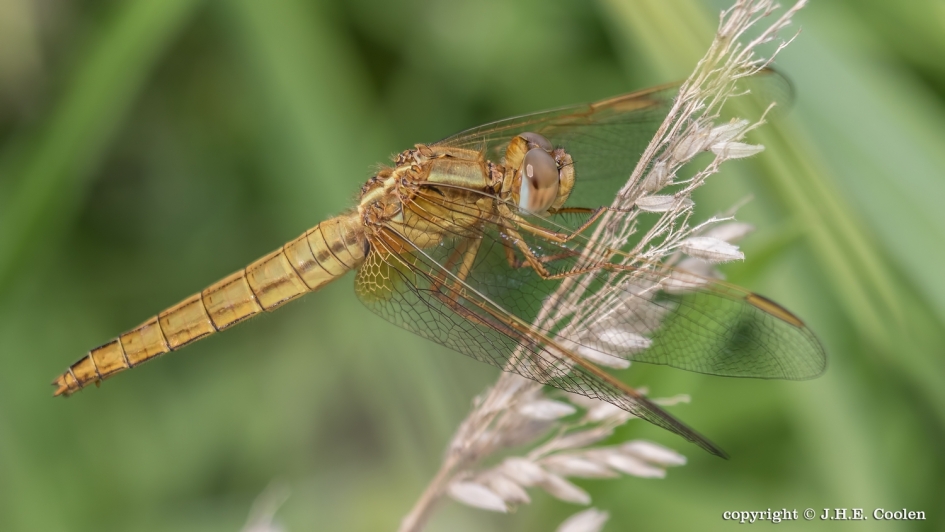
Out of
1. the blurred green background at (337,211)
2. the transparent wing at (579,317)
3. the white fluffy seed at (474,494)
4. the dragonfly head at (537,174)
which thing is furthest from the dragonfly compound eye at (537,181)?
the white fluffy seed at (474,494)

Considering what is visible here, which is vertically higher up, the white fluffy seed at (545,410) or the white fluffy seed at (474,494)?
the white fluffy seed at (545,410)

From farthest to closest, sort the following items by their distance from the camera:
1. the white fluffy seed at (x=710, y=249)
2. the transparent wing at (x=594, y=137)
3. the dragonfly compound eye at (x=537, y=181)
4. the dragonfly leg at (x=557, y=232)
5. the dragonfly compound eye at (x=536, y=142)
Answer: the transparent wing at (x=594, y=137) → the dragonfly compound eye at (x=536, y=142) → the dragonfly compound eye at (x=537, y=181) → the dragonfly leg at (x=557, y=232) → the white fluffy seed at (x=710, y=249)

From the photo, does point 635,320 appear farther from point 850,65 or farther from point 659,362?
point 850,65

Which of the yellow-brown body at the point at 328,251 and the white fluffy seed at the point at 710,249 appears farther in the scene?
the yellow-brown body at the point at 328,251

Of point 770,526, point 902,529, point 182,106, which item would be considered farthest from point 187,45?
point 902,529

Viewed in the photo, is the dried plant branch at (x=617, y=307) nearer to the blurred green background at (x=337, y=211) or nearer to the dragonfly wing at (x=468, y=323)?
the dragonfly wing at (x=468, y=323)

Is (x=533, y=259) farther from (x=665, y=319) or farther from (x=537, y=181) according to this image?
A: (x=665, y=319)
